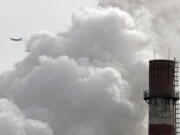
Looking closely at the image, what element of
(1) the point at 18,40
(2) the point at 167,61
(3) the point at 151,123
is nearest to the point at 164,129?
(3) the point at 151,123

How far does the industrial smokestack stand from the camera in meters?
184

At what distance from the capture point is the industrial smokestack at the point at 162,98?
18375 cm

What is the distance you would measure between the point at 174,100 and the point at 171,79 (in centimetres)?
458

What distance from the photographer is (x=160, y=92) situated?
184500 mm

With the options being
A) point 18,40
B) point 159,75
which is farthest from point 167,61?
point 18,40

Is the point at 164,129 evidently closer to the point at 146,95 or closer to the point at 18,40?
the point at 146,95

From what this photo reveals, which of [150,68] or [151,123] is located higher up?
[150,68]

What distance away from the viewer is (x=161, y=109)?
605 feet

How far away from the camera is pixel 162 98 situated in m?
185

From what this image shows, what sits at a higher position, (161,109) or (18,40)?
(18,40)

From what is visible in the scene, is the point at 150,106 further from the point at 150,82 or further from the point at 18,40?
the point at 18,40

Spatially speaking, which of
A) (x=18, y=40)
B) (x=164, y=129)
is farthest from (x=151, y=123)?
(x=18, y=40)

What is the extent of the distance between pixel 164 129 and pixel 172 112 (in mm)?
4563

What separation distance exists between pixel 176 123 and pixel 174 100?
19.7ft
